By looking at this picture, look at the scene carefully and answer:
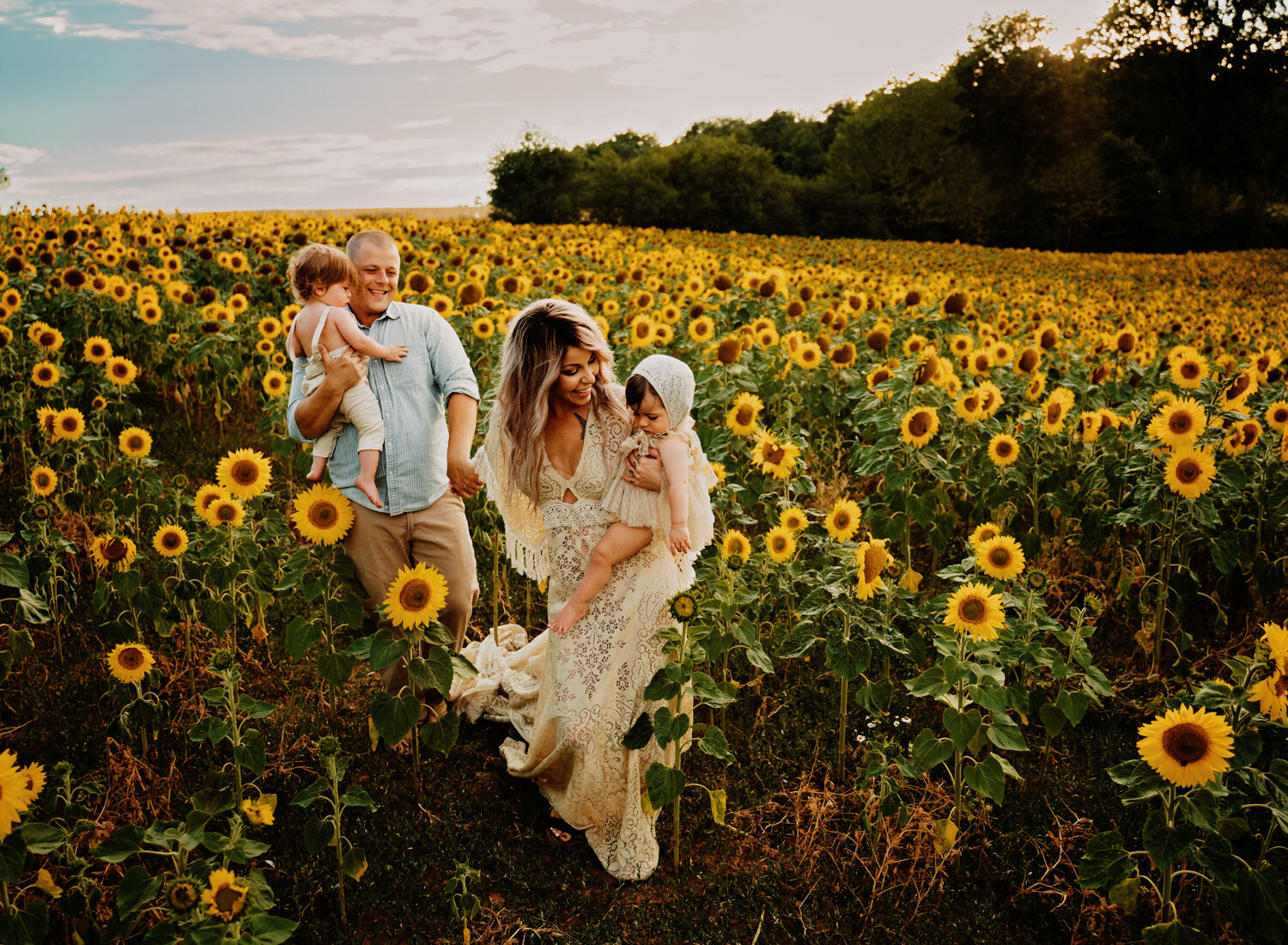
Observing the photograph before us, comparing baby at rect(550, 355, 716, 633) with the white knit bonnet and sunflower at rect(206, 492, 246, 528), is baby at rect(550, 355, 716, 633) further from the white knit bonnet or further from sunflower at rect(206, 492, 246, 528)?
sunflower at rect(206, 492, 246, 528)

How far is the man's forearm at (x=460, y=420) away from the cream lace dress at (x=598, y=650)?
3.6 inches

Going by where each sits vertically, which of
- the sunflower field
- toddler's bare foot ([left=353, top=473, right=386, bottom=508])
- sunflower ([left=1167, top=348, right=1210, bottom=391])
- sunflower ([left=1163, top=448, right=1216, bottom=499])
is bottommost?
the sunflower field

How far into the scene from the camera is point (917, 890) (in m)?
2.77

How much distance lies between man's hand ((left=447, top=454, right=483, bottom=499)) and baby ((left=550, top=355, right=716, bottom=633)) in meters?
0.47

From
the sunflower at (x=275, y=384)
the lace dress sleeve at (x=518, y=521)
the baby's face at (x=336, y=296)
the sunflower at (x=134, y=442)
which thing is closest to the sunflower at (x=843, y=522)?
the lace dress sleeve at (x=518, y=521)

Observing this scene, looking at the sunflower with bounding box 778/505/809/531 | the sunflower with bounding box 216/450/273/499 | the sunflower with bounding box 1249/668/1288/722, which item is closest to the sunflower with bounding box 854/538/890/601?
the sunflower with bounding box 778/505/809/531

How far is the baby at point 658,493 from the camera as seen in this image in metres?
2.60

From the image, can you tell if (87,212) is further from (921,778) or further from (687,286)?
(921,778)

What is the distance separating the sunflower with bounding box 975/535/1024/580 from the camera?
9.32 feet

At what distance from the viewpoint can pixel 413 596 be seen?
2.50 metres

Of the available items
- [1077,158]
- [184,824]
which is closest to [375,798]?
[184,824]

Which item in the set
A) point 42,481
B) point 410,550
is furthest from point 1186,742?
point 42,481

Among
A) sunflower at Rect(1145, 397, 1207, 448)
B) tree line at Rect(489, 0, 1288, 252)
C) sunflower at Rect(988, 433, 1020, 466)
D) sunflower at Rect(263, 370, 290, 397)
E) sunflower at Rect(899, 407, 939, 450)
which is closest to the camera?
sunflower at Rect(1145, 397, 1207, 448)

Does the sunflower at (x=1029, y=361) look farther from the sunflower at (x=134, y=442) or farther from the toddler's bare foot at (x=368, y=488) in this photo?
the sunflower at (x=134, y=442)
